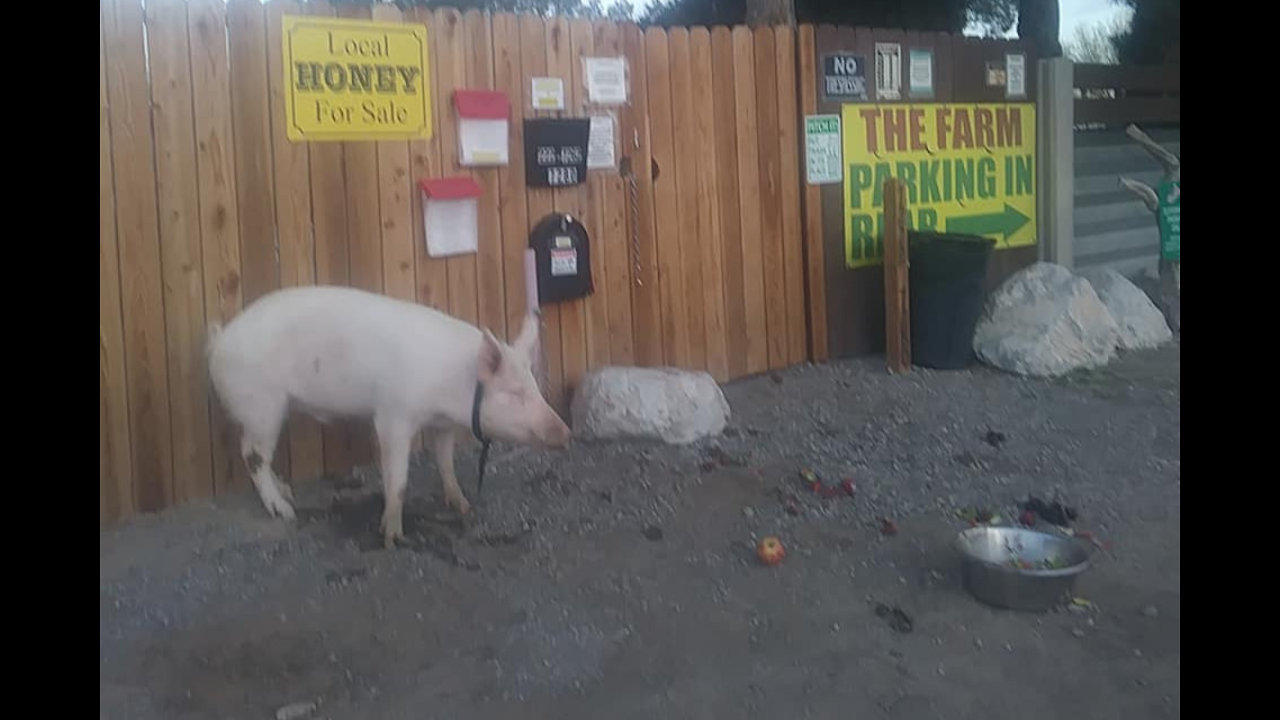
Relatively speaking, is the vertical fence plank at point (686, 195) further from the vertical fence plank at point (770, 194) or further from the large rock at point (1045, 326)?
the large rock at point (1045, 326)

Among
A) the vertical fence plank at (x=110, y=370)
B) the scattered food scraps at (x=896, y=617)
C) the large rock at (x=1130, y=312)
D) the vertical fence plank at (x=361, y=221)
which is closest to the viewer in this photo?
the scattered food scraps at (x=896, y=617)

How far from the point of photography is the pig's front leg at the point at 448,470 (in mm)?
5688

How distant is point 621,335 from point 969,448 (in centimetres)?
195

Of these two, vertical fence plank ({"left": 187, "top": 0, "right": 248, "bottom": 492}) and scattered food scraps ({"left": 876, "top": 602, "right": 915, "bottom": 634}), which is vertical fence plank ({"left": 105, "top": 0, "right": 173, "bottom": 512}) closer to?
vertical fence plank ({"left": 187, "top": 0, "right": 248, "bottom": 492})

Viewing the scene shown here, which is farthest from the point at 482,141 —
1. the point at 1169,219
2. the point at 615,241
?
the point at 1169,219

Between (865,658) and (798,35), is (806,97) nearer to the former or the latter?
(798,35)

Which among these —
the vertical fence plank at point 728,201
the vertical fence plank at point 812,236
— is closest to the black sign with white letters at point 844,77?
the vertical fence plank at point 812,236

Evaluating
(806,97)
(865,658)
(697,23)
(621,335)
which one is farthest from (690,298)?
(697,23)

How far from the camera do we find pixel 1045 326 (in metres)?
8.66

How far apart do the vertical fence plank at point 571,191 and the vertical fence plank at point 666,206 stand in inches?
21.6

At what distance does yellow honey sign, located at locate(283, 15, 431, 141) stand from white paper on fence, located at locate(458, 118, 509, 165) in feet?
0.66

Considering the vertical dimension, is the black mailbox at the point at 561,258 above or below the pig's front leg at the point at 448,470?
above

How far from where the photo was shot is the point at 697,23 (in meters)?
12.5

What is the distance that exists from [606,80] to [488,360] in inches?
93.6
